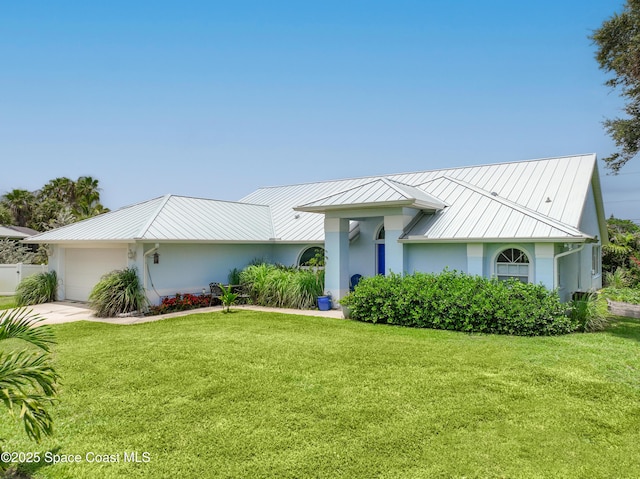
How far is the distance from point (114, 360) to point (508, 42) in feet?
51.4

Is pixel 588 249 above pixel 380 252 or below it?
above

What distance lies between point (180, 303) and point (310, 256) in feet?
19.4

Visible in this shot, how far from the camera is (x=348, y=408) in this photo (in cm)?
559

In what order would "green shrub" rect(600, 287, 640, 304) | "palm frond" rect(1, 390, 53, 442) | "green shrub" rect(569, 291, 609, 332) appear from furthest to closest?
"green shrub" rect(600, 287, 640, 304), "green shrub" rect(569, 291, 609, 332), "palm frond" rect(1, 390, 53, 442)

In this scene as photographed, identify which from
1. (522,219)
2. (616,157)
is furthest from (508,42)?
(522,219)

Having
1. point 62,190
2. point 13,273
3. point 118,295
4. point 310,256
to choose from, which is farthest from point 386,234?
point 62,190

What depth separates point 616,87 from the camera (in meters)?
12.0

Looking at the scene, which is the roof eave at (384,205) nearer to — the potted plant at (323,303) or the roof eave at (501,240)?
the roof eave at (501,240)

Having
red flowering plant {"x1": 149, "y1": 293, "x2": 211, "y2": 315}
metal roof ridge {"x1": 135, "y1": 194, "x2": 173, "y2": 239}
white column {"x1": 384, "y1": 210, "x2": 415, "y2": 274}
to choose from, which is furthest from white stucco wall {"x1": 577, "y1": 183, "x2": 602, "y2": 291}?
metal roof ridge {"x1": 135, "y1": 194, "x2": 173, "y2": 239}

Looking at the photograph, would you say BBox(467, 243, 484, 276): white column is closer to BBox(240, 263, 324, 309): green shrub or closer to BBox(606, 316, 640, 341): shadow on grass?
BBox(606, 316, 640, 341): shadow on grass

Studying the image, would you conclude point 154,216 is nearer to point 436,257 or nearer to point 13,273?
point 13,273

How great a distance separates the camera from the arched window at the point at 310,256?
1734cm

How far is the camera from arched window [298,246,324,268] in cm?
1734

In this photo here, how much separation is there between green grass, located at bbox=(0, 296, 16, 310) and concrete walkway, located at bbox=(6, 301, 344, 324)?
1025mm
